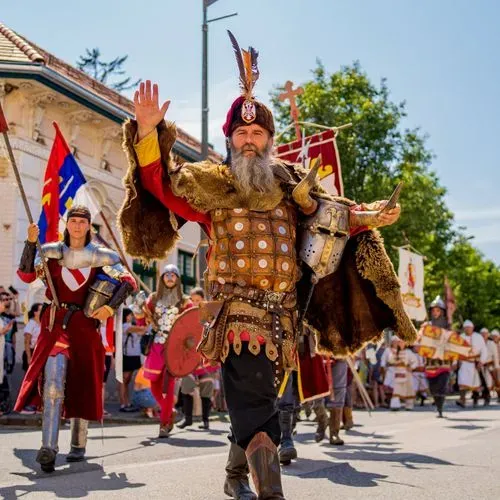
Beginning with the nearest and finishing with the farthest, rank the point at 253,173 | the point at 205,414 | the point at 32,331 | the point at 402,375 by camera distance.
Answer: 1. the point at 253,173
2. the point at 205,414
3. the point at 32,331
4. the point at 402,375

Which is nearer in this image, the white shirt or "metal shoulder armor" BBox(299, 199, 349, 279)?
"metal shoulder armor" BBox(299, 199, 349, 279)

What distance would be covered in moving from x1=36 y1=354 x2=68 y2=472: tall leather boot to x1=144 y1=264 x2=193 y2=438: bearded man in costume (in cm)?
344

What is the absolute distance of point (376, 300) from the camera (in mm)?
5418

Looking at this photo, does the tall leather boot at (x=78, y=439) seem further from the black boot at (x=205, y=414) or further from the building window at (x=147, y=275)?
the building window at (x=147, y=275)

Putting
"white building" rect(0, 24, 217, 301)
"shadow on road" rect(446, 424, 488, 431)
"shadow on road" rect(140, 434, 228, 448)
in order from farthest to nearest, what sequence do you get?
"white building" rect(0, 24, 217, 301), "shadow on road" rect(446, 424, 488, 431), "shadow on road" rect(140, 434, 228, 448)

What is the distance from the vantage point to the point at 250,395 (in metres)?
4.43

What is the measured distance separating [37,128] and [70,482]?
1363 centimetres

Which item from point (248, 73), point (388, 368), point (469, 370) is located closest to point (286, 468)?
point (248, 73)

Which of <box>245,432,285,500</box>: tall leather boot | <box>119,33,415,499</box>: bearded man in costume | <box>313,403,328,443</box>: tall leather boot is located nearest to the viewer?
<box>245,432,285,500</box>: tall leather boot

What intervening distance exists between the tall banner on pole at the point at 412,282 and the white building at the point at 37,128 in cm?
701

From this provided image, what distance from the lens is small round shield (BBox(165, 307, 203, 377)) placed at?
355 inches

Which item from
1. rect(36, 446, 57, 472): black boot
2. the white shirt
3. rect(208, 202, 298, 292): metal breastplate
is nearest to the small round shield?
rect(36, 446, 57, 472): black boot

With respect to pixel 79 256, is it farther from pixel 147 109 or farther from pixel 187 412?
pixel 187 412

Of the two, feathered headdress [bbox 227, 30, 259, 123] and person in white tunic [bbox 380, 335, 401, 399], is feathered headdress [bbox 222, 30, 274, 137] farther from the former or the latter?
person in white tunic [bbox 380, 335, 401, 399]
